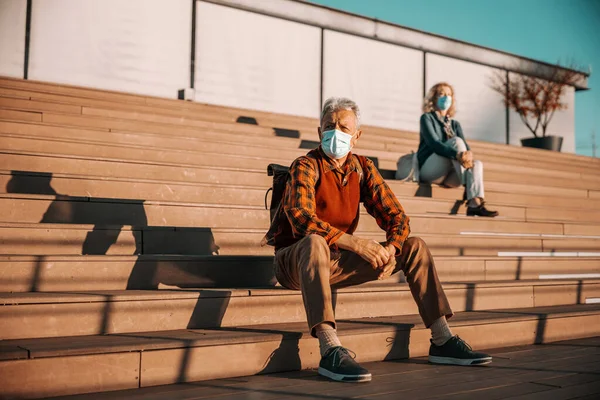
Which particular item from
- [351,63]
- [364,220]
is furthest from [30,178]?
[351,63]

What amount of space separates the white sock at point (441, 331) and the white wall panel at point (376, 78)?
937 cm

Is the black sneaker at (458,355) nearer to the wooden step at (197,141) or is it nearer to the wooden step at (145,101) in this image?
the wooden step at (197,141)

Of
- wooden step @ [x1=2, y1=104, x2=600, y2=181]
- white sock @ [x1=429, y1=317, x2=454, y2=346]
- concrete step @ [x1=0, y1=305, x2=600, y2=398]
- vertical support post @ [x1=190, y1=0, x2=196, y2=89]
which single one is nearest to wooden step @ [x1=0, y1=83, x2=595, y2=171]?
wooden step @ [x1=2, y1=104, x2=600, y2=181]

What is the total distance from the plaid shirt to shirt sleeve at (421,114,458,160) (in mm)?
2428

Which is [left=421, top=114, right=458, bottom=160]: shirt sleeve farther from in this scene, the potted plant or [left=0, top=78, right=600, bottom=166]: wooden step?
the potted plant

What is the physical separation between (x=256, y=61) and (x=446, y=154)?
6.26 metres

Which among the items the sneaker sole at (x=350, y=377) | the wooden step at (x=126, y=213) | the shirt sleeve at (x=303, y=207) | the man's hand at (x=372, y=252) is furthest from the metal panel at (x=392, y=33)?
the sneaker sole at (x=350, y=377)

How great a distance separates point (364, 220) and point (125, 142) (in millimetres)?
1997

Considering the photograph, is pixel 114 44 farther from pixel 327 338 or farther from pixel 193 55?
pixel 327 338

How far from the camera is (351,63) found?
41.3ft

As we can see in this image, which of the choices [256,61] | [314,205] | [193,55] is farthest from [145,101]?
[314,205]

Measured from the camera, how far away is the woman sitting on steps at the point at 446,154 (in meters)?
5.56

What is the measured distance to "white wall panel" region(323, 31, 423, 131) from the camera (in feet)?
40.5

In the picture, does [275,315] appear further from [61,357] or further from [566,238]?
[566,238]
